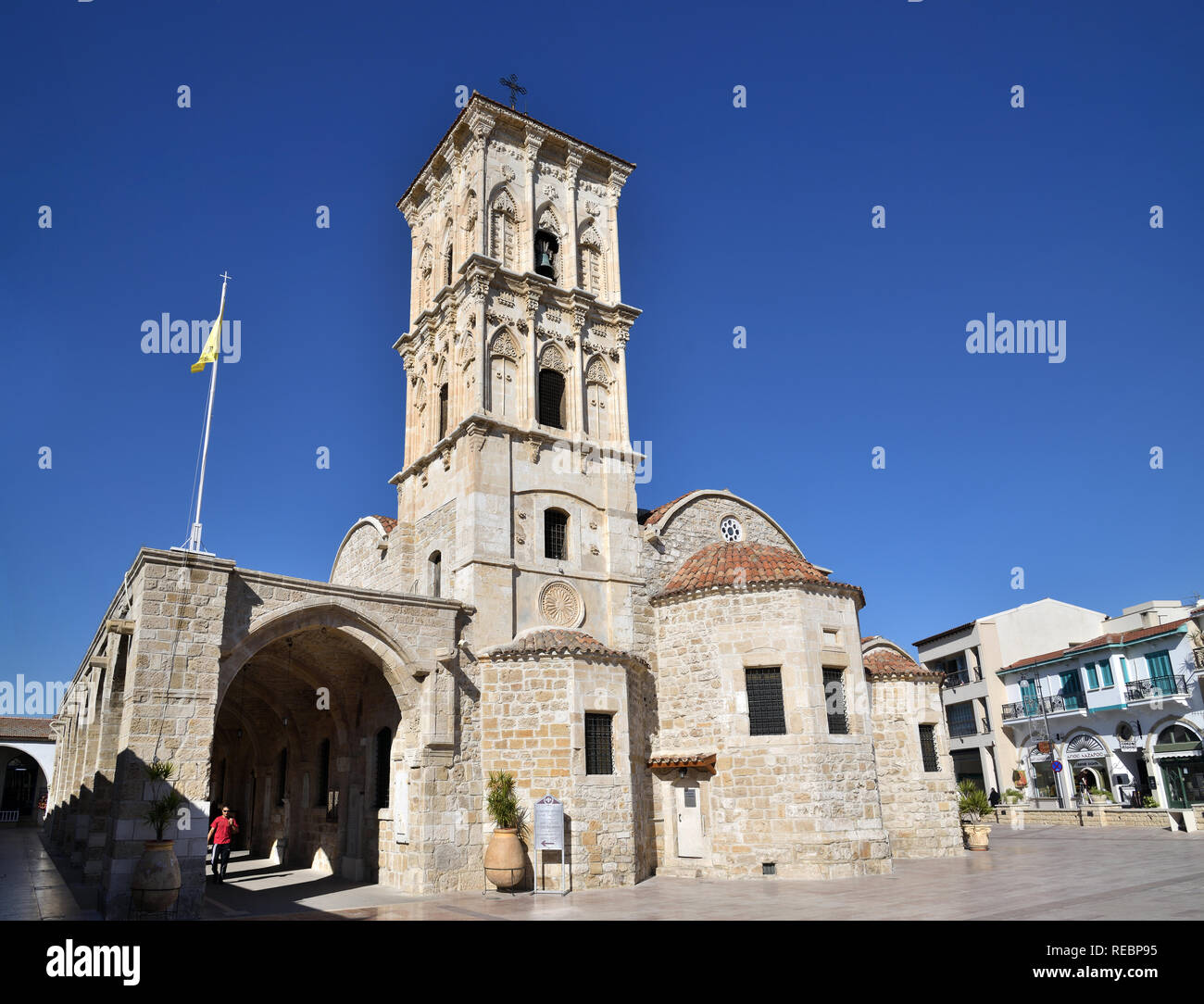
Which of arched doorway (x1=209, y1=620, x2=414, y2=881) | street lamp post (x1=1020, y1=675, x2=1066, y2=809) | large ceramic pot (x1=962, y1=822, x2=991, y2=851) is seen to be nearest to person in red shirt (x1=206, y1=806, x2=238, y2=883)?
arched doorway (x1=209, y1=620, x2=414, y2=881)

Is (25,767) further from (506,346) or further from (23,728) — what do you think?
(506,346)

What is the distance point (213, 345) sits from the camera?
18.2m

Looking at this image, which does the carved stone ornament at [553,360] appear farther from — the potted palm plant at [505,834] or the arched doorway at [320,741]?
the potted palm plant at [505,834]

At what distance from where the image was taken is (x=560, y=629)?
62.1 feet

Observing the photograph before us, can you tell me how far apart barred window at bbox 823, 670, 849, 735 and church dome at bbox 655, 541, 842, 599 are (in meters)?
2.11

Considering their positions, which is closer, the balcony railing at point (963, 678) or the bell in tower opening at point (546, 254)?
the bell in tower opening at point (546, 254)

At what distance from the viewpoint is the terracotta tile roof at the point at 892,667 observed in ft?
70.3

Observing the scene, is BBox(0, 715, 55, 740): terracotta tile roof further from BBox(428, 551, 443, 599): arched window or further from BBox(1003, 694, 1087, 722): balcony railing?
BBox(1003, 694, 1087, 722): balcony railing

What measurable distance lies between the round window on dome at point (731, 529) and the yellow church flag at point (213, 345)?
13.7 metres

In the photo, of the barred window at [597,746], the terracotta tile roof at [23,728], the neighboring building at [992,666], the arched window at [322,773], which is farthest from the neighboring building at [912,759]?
the terracotta tile roof at [23,728]

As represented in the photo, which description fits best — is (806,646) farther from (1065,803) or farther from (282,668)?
(1065,803)

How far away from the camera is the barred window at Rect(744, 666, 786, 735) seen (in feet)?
59.4
